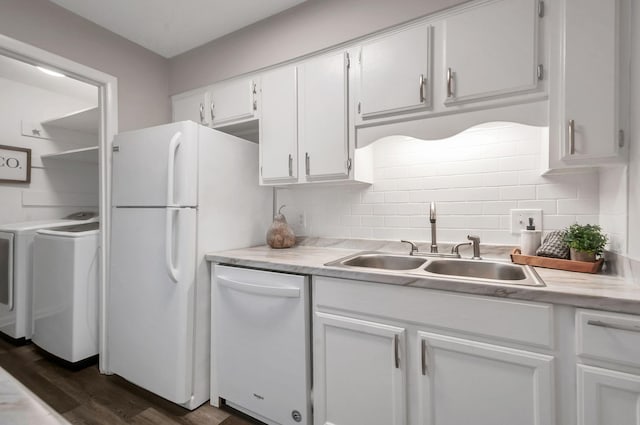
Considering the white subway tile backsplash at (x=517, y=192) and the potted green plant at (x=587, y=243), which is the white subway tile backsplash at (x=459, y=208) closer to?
the white subway tile backsplash at (x=517, y=192)

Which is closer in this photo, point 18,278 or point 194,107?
point 194,107

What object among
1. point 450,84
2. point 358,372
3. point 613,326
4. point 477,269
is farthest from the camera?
point 477,269

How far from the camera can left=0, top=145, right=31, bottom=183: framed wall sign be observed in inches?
108

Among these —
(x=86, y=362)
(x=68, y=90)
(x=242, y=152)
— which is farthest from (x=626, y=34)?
(x=68, y=90)

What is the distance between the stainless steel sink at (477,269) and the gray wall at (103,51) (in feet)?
7.85

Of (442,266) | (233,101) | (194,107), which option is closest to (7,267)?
(194,107)

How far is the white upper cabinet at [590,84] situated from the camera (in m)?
1.13

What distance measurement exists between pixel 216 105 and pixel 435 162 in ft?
5.44

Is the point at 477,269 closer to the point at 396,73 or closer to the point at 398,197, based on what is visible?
the point at 398,197

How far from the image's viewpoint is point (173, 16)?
1961mm

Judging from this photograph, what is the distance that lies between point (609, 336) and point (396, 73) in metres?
1.40

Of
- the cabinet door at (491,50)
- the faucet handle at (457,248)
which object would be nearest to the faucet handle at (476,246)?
the faucet handle at (457,248)

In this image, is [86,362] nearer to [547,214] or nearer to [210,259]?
Result: [210,259]

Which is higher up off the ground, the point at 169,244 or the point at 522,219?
the point at 522,219
